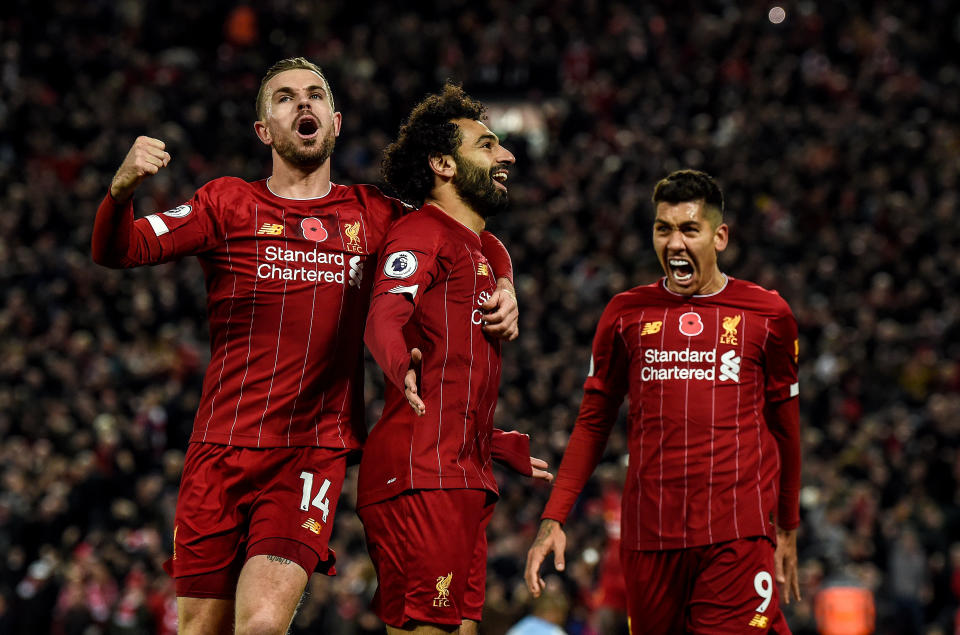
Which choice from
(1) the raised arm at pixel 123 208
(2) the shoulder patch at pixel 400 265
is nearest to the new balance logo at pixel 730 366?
A: (2) the shoulder patch at pixel 400 265

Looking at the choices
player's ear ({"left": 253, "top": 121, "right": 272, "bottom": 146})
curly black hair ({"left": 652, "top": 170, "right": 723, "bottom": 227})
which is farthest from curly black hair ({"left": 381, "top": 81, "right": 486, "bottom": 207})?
curly black hair ({"left": 652, "top": 170, "right": 723, "bottom": 227})

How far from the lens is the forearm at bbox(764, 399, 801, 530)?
18.9 ft

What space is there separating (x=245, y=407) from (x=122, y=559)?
974 cm

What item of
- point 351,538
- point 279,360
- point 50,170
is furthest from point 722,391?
point 50,170

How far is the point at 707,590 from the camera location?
17.8 ft

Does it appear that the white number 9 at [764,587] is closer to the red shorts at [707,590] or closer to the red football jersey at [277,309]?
the red shorts at [707,590]

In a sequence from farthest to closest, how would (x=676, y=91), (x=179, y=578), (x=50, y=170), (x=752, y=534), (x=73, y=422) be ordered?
(x=676, y=91) → (x=50, y=170) → (x=73, y=422) → (x=752, y=534) → (x=179, y=578)

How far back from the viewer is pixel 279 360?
201 inches

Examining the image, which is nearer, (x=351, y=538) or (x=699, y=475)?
(x=699, y=475)

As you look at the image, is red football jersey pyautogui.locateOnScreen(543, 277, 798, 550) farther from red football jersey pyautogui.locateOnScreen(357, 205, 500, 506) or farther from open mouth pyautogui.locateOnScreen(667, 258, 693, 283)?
red football jersey pyautogui.locateOnScreen(357, 205, 500, 506)

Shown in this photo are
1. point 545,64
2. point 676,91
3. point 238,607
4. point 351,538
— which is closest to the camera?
point 238,607

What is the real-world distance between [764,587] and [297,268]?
2478mm

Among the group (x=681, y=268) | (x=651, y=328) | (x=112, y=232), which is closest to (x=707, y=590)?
(x=651, y=328)

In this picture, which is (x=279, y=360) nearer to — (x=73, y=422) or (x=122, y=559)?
(x=122, y=559)
